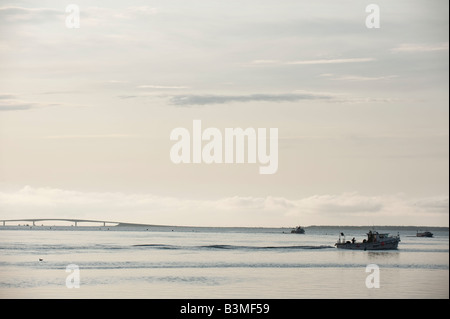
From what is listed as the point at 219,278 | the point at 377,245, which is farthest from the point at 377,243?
the point at 219,278

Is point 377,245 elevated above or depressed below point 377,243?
below

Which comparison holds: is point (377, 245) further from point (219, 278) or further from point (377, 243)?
point (219, 278)

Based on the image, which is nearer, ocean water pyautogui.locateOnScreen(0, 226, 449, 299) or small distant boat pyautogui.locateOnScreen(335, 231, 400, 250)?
ocean water pyautogui.locateOnScreen(0, 226, 449, 299)

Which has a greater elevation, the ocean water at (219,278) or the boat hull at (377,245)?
the boat hull at (377,245)

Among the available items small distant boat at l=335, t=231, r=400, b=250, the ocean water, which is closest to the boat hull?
small distant boat at l=335, t=231, r=400, b=250

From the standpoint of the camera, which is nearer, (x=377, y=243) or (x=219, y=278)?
(x=219, y=278)

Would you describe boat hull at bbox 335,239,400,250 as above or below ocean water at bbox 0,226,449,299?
above

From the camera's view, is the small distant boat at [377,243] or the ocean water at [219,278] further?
the small distant boat at [377,243]

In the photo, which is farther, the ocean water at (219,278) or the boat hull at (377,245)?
the boat hull at (377,245)

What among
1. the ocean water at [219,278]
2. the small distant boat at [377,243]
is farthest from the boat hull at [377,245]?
the ocean water at [219,278]

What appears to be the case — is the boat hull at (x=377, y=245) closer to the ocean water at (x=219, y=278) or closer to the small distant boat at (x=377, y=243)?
the small distant boat at (x=377, y=243)

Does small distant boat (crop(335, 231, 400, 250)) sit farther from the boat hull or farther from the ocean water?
the ocean water
